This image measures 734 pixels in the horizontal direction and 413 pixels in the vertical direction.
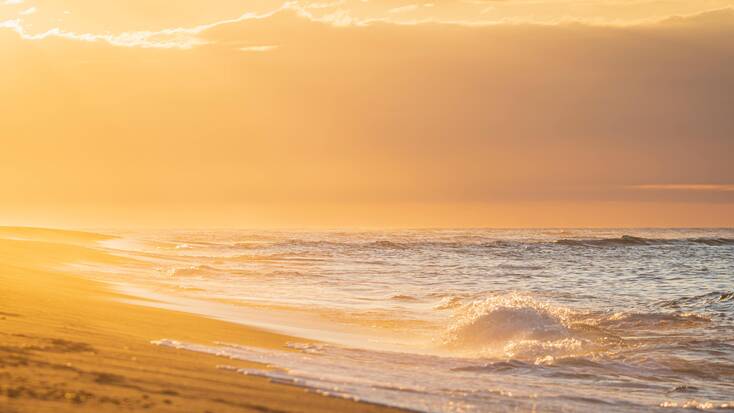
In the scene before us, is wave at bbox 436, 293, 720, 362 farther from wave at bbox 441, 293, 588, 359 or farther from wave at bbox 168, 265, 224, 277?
wave at bbox 168, 265, 224, 277

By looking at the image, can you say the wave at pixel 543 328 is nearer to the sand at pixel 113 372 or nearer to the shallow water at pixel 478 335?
the shallow water at pixel 478 335

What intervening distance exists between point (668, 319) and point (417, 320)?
5.63m

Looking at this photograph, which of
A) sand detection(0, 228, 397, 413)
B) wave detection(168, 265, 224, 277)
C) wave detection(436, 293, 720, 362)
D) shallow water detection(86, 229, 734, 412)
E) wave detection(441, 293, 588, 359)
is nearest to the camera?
sand detection(0, 228, 397, 413)

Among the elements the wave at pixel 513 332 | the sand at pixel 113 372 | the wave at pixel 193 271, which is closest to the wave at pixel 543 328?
the wave at pixel 513 332

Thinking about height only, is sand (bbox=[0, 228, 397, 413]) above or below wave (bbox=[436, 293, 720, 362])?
above

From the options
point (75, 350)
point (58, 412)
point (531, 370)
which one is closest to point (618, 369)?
point (531, 370)

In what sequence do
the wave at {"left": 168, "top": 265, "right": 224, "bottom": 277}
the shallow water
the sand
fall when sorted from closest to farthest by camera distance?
the sand → the shallow water → the wave at {"left": 168, "top": 265, "right": 224, "bottom": 277}

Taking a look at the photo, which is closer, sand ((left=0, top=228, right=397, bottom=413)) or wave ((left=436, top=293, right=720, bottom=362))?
sand ((left=0, top=228, right=397, bottom=413))

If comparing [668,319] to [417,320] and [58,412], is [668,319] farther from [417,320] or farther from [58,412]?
[58,412]

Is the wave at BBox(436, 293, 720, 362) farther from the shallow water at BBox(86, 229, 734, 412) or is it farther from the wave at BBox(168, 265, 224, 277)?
the wave at BBox(168, 265, 224, 277)

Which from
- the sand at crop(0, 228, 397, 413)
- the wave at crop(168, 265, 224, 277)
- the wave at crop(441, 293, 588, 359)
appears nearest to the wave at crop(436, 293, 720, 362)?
the wave at crop(441, 293, 588, 359)

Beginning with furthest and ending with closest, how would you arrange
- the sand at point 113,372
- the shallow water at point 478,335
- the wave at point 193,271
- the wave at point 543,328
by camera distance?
the wave at point 193,271, the wave at point 543,328, the shallow water at point 478,335, the sand at point 113,372

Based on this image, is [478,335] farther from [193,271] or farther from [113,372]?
[193,271]

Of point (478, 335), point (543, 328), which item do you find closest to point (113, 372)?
point (478, 335)
